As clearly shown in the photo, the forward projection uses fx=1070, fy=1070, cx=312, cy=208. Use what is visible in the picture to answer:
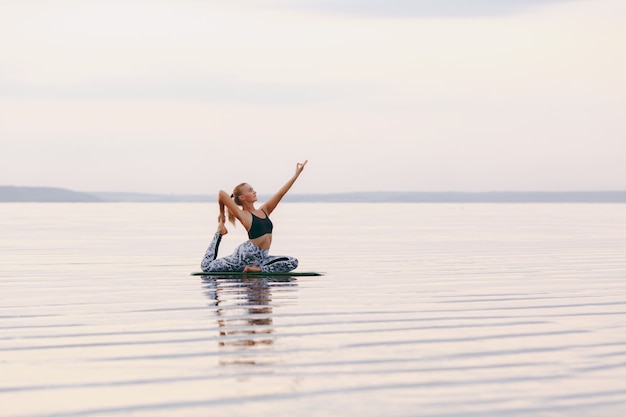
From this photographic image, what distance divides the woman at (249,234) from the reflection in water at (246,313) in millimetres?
508

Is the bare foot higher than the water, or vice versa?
the bare foot

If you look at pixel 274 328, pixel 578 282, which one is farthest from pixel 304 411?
pixel 578 282

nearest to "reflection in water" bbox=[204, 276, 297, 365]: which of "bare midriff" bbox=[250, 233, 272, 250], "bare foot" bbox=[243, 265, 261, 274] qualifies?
"bare foot" bbox=[243, 265, 261, 274]

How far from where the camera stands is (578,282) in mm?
15820

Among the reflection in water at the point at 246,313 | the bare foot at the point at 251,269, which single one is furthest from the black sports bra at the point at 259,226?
the reflection in water at the point at 246,313

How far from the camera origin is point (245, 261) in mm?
16875

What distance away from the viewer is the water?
6719 millimetres

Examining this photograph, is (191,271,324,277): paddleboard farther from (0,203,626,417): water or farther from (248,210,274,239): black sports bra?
(248,210,274,239): black sports bra

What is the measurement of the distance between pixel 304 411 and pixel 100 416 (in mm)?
1213

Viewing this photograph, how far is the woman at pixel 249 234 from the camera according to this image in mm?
16250

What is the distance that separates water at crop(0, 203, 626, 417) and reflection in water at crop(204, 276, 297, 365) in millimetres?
30

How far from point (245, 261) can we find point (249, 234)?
448 mm

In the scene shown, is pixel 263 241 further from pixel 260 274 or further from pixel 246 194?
pixel 246 194

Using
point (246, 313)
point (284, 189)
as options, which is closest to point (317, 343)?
point (246, 313)
